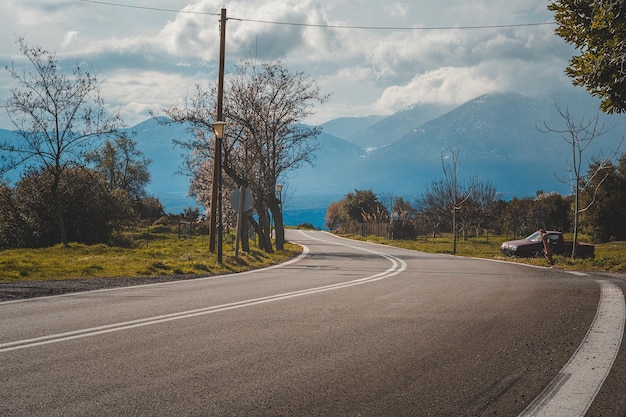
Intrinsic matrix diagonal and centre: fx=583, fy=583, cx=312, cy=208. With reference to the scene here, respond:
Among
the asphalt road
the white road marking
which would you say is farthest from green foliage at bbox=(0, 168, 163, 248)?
the white road marking

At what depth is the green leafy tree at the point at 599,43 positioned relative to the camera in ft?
34.8

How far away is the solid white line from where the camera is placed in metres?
3.81

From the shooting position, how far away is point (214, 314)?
7500 millimetres

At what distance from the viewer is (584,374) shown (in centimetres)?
467

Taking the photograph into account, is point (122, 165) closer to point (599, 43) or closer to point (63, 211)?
point (63, 211)

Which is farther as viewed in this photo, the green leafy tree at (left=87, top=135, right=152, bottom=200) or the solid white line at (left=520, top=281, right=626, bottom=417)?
the green leafy tree at (left=87, top=135, right=152, bottom=200)

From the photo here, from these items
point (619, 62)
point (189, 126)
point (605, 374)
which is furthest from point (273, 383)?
point (189, 126)

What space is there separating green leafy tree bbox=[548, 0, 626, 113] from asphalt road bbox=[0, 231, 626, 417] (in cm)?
450

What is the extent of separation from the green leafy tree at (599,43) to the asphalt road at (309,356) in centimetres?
450

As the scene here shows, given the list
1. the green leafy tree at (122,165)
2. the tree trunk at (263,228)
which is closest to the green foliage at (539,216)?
the tree trunk at (263,228)

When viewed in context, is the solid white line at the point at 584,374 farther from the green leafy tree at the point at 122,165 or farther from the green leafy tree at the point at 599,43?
the green leafy tree at the point at 122,165

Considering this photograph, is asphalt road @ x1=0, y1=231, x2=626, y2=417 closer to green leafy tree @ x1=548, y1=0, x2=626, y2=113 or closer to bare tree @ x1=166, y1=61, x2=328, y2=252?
green leafy tree @ x1=548, y1=0, x2=626, y2=113

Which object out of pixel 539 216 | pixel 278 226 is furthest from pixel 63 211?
pixel 539 216

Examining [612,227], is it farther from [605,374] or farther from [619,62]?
[605,374]
